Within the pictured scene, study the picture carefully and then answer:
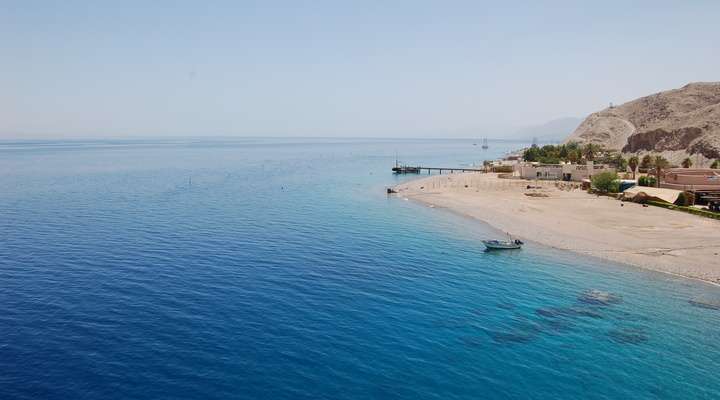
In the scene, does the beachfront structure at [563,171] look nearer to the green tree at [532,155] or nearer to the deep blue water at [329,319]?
the green tree at [532,155]

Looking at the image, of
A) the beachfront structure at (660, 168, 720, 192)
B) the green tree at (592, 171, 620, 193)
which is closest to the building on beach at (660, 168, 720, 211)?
the beachfront structure at (660, 168, 720, 192)

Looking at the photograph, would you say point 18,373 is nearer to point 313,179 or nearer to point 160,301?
point 160,301

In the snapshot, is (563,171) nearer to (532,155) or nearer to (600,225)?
(532,155)

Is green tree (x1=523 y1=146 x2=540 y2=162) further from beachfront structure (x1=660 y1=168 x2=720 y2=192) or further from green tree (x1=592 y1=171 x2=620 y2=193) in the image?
beachfront structure (x1=660 y1=168 x2=720 y2=192)

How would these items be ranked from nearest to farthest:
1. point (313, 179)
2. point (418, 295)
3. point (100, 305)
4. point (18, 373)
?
point (18, 373) → point (100, 305) → point (418, 295) → point (313, 179)

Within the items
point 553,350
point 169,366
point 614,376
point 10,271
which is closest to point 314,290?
point 169,366

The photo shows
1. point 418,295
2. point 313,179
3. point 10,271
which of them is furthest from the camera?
point 313,179

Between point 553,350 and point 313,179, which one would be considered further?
point 313,179
